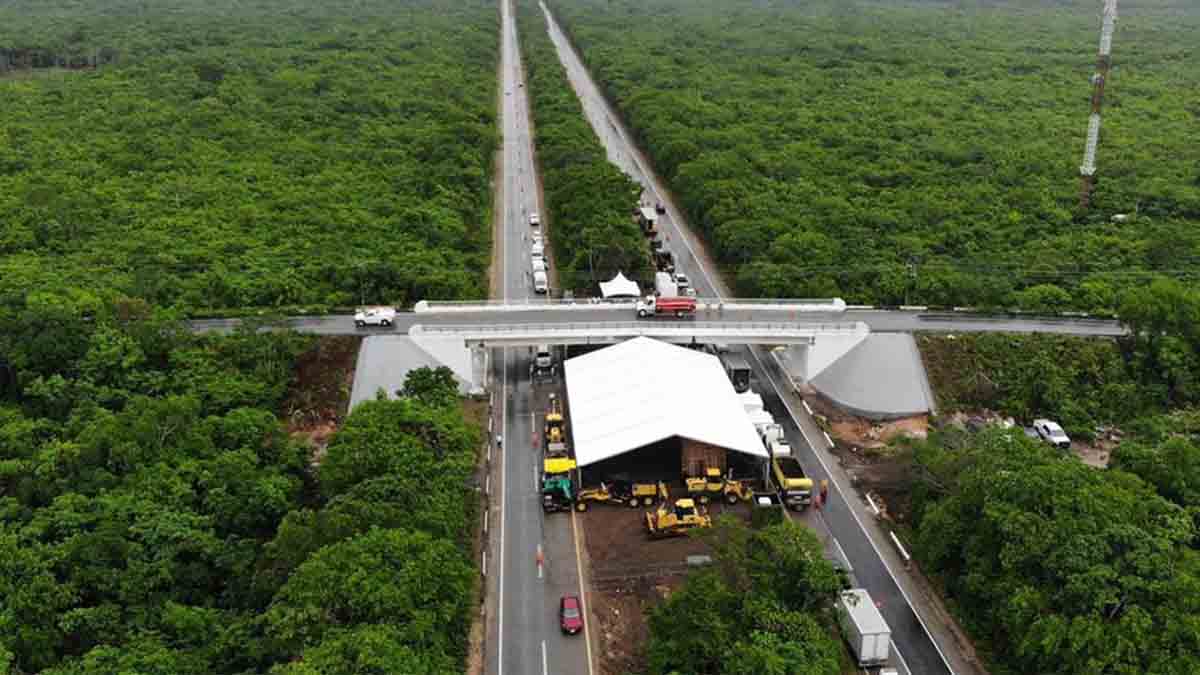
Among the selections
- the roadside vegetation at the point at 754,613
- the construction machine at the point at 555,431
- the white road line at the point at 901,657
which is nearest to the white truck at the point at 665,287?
the construction machine at the point at 555,431

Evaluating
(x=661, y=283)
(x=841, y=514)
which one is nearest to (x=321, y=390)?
(x=661, y=283)

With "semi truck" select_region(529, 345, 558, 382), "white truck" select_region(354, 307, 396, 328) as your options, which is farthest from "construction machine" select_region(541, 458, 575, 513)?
"white truck" select_region(354, 307, 396, 328)

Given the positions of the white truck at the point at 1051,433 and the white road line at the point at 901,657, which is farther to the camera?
the white truck at the point at 1051,433

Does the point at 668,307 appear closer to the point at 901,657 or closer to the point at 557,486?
the point at 557,486

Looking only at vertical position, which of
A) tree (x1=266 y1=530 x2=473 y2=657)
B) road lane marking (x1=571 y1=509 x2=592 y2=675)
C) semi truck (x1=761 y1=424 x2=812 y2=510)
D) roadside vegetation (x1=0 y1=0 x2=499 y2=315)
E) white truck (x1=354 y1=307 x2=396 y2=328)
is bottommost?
road lane marking (x1=571 y1=509 x2=592 y2=675)

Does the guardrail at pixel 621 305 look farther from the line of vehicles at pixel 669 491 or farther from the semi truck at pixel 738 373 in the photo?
the line of vehicles at pixel 669 491

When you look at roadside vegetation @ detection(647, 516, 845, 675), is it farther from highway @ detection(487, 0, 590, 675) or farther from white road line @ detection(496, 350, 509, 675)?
white road line @ detection(496, 350, 509, 675)

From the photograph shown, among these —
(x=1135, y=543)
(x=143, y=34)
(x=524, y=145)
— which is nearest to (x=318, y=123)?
(x=524, y=145)
